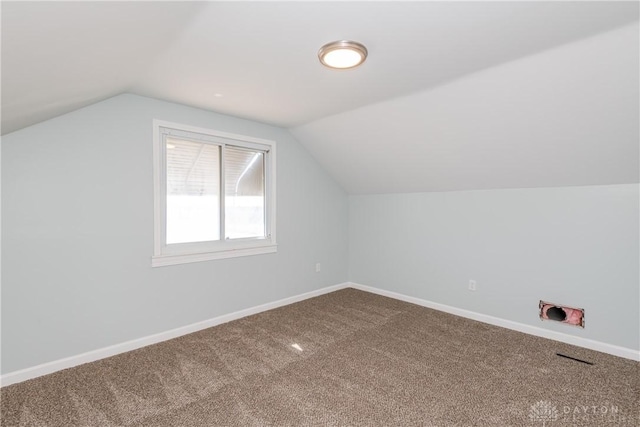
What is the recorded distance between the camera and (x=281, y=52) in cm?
200

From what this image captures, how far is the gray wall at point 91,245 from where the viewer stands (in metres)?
2.28

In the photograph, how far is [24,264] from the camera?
2297 millimetres

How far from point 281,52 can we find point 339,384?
225cm

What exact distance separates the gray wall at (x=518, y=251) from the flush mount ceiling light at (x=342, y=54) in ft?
7.32

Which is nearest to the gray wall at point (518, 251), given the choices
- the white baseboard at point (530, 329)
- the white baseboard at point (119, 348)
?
the white baseboard at point (530, 329)

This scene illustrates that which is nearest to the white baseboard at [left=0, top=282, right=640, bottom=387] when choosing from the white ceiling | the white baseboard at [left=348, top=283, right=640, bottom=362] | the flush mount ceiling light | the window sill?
the white baseboard at [left=348, top=283, right=640, bottom=362]

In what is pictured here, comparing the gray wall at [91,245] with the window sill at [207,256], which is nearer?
the gray wall at [91,245]

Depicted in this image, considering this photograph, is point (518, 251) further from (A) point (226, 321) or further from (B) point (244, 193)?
(A) point (226, 321)

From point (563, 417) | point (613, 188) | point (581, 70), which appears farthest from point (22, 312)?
point (613, 188)

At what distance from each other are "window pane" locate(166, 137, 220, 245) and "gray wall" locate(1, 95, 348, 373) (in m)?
0.24

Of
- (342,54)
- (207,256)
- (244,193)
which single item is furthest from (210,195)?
(342,54)

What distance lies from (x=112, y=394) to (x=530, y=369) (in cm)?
300

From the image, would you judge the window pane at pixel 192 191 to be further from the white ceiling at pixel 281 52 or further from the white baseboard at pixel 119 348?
the white baseboard at pixel 119 348

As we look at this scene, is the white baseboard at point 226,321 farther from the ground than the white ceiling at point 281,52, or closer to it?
closer to it
